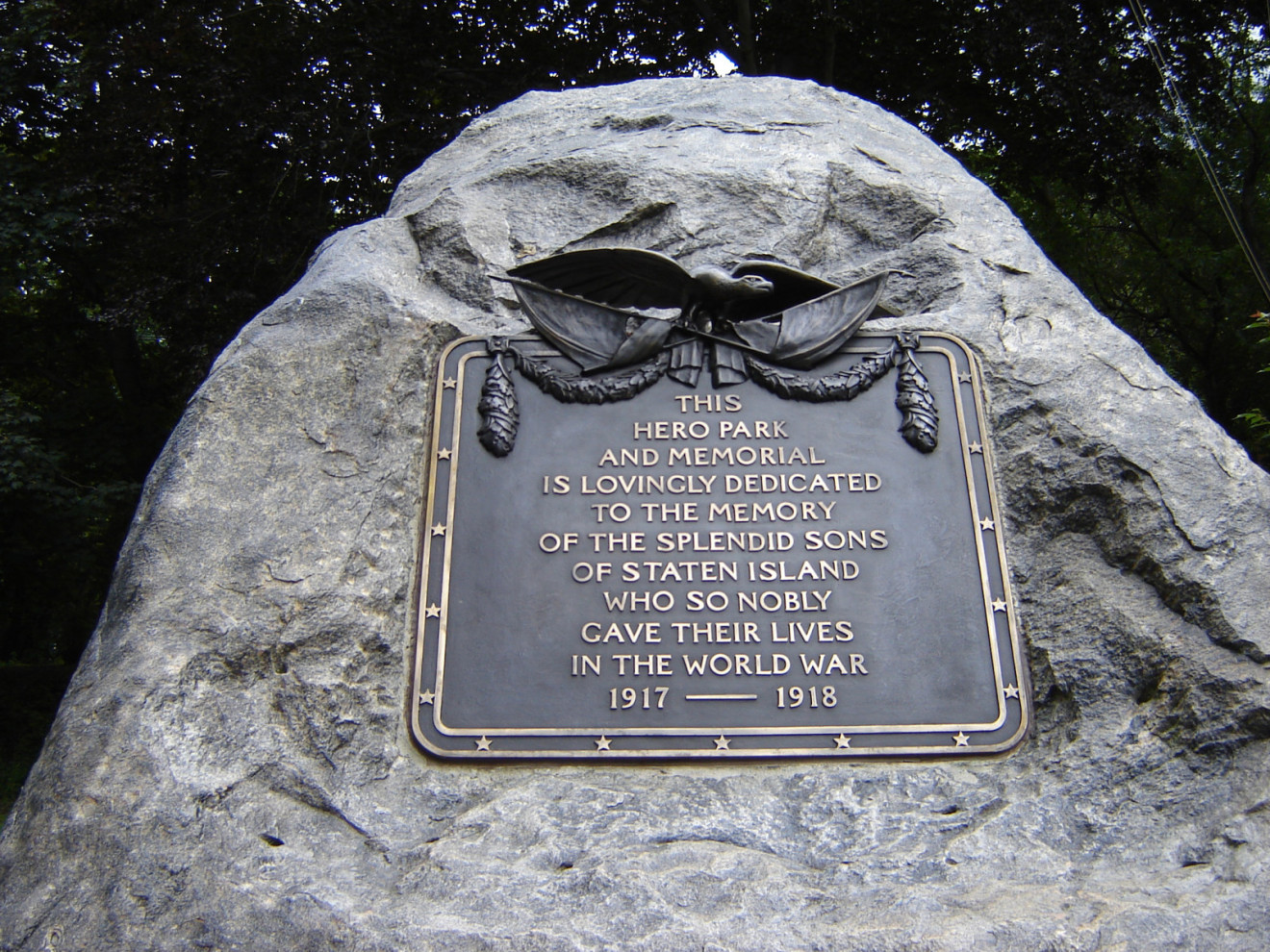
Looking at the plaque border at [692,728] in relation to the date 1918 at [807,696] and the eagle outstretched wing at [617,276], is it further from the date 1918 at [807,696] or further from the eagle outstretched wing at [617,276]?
the eagle outstretched wing at [617,276]

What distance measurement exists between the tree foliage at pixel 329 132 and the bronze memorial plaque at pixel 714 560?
5388 mm

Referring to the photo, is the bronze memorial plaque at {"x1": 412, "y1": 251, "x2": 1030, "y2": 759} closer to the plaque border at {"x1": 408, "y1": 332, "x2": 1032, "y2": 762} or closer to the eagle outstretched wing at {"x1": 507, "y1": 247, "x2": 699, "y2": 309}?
the plaque border at {"x1": 408, "y1": 332, "x2": 1032, "y2": 762}

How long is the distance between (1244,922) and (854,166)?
3.32 m

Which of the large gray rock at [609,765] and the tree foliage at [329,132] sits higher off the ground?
the tree foliage at [329,132]

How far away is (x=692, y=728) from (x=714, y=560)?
2.15 feet

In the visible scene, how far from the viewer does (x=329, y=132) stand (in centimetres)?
848

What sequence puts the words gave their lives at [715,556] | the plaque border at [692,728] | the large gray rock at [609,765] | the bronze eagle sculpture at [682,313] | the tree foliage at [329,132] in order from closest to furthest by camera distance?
the large gray rock at [609,765]
the plaque border at [692,728]
the words gave their lives at [715,556]
the bronze eagle sculpture at [682,313]
the tree foliage at [329,132]

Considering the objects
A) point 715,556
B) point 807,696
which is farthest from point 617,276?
point 807,696

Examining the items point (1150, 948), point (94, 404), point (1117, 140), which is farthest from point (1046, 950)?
point (94, 404)

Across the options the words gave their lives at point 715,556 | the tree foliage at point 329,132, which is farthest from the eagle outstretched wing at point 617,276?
the tree foliage at point 329,132

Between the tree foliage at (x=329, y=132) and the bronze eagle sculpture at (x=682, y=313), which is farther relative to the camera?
the tree foliage at (x=329, y=132)

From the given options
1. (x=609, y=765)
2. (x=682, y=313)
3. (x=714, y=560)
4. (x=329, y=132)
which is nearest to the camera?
(x=609, y=765)

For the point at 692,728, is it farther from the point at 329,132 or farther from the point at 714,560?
the point at 329,132

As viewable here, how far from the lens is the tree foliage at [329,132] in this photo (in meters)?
8.28
